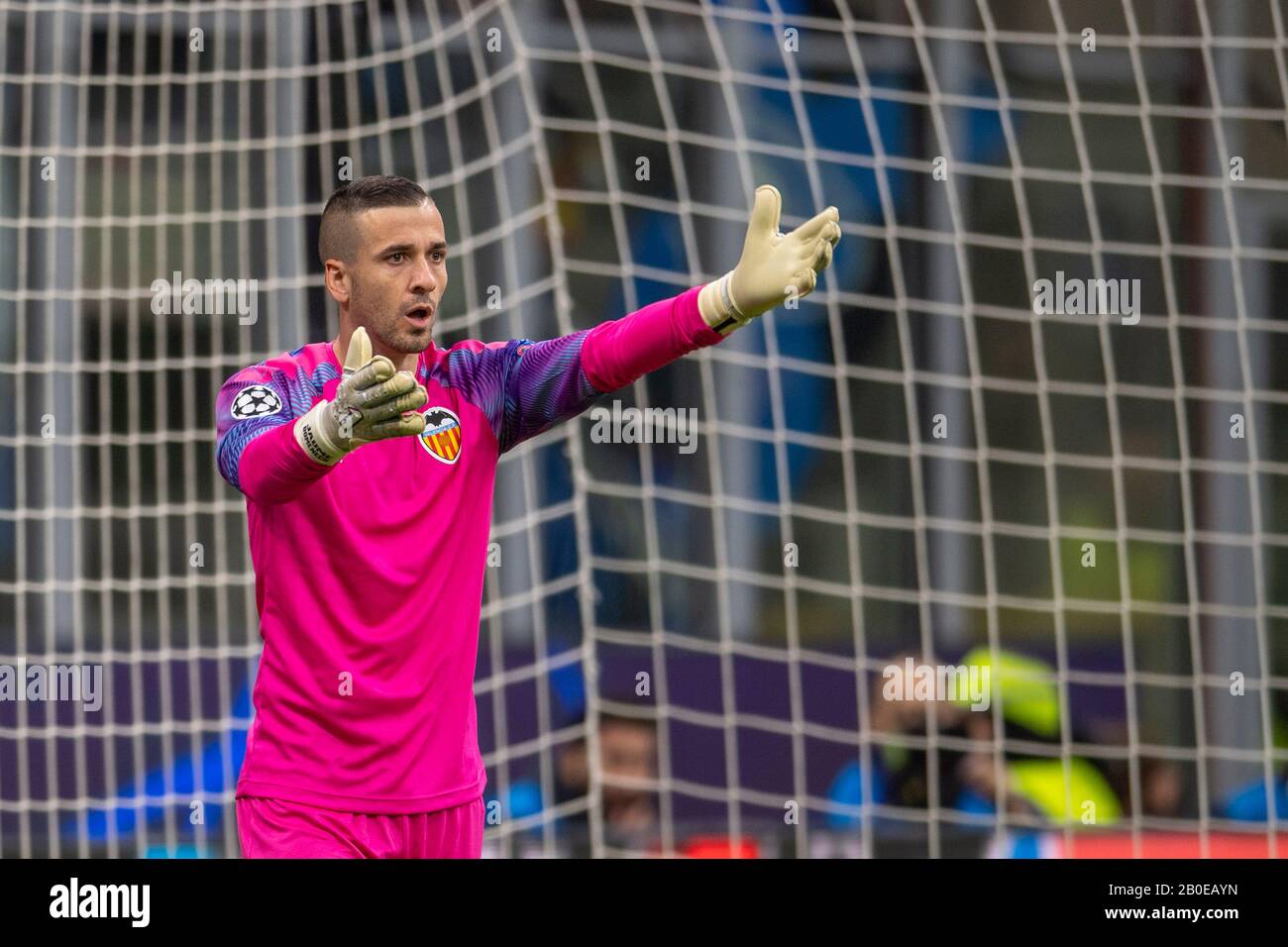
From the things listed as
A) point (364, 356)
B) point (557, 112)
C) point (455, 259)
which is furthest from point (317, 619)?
point (557, 112)

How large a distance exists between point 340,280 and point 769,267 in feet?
2.78

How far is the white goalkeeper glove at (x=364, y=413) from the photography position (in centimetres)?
321

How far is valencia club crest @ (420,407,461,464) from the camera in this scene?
369cm

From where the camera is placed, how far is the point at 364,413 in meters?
3.23

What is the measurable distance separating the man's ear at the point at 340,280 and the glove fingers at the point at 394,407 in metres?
0.56

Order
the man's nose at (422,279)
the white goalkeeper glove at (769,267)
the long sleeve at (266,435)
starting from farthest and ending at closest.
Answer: the man's nose at (422,279) < the white goalkeeper glove at (769,267) < the long sleeve at (266,435)

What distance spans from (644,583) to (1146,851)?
2.31 m

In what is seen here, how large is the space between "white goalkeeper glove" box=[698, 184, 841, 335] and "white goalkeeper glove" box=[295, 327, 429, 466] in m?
0.64

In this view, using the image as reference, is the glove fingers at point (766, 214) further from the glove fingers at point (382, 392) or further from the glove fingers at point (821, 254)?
the glove fingers at point (382, 392)

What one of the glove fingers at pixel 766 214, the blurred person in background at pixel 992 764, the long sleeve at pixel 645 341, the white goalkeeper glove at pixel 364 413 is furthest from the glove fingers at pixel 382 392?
the blurred person in background at pixel 992 764

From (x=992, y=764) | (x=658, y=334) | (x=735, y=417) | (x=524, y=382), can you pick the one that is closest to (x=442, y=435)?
(x=524, y=382)

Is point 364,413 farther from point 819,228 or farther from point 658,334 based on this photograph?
point 819,228

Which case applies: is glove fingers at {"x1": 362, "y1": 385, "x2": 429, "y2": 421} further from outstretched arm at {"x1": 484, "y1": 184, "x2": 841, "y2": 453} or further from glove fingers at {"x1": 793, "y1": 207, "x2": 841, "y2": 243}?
glove fingers at {"x1": 793, "y1": 207, "x2": 841, "y2": 243}

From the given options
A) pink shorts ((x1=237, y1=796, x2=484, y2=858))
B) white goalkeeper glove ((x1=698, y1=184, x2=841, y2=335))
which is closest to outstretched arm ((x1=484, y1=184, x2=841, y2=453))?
white goalkeeper glove ((x1=698, y1=184, x2=841, y2=335))
